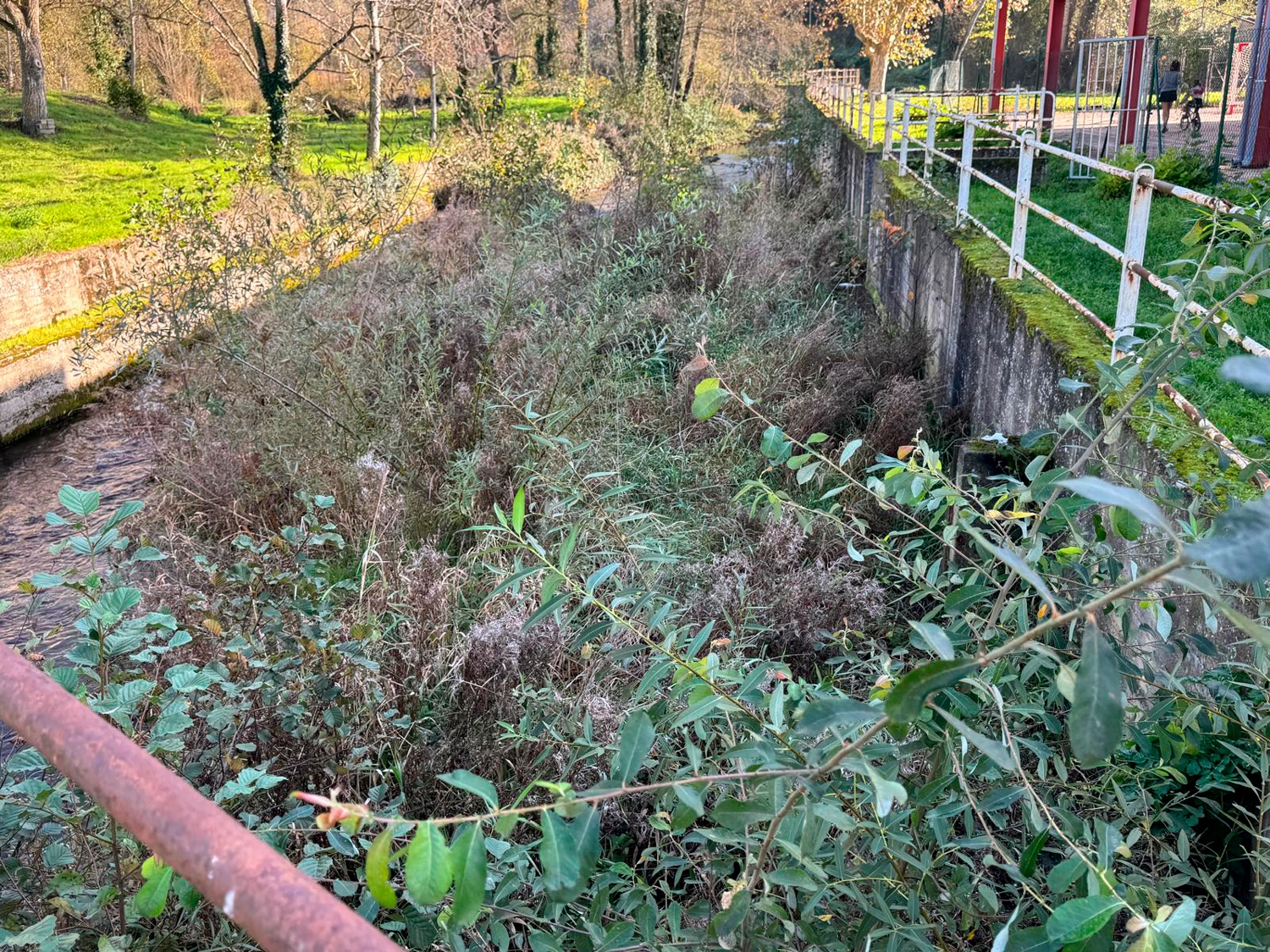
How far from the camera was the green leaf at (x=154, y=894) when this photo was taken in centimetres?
148

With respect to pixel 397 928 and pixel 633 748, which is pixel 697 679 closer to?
pixel 633 748

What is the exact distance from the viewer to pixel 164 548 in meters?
5.51

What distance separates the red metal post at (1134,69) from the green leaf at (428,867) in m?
14.5

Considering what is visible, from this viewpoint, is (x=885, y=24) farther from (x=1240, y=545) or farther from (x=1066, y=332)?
(x=1240, y=545)

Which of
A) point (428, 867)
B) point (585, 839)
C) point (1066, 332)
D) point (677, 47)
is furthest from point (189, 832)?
point (677, 47)

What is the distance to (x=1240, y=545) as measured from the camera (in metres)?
0.77

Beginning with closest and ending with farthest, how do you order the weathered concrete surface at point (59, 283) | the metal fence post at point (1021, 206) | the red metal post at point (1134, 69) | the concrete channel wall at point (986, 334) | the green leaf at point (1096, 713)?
1. the green leaf at point (1096, 713)
2. the concrete channel wall at point (986, 334)
3. the metal fence post at point (1021, 206)
4. the weathered concrete surface at point (59, 283)
5. the red metal post at point (1134, 69)

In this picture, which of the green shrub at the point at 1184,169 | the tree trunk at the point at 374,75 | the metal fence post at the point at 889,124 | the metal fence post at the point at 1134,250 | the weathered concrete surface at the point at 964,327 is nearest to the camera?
the metal fence post at the point at 1134,250

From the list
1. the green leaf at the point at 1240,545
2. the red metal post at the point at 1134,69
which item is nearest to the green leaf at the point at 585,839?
the green leaf at the point at 1240,545

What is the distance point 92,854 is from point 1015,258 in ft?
18.2

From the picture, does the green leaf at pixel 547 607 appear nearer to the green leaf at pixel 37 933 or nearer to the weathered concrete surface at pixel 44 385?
the green leaf at pixel 37 933

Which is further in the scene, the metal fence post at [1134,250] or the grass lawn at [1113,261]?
the grass lawn at [1113,261]

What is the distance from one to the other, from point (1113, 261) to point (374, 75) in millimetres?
14328

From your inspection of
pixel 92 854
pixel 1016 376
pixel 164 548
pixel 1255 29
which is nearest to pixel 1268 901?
pixel 92 854
